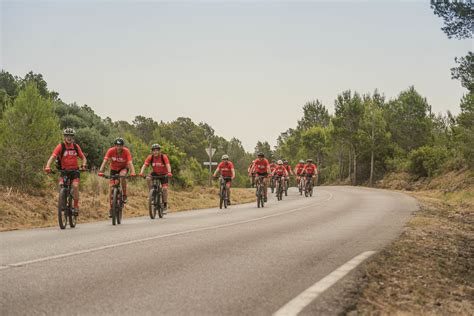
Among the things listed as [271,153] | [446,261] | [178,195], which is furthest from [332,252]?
[271,153]

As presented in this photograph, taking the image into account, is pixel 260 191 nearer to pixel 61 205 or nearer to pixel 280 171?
pixel 280 171

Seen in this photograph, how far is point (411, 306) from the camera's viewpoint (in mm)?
5133

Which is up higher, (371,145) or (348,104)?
(348,104)

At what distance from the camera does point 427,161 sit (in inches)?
2084

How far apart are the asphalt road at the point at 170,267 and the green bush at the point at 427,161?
140 feet

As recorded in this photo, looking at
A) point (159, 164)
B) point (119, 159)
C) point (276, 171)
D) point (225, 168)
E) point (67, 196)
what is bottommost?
point (67, 196)

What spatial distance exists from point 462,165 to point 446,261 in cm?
4129

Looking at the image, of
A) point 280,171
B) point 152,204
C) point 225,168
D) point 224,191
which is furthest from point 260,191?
point 280,171

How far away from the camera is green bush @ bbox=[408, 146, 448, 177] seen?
5162cm

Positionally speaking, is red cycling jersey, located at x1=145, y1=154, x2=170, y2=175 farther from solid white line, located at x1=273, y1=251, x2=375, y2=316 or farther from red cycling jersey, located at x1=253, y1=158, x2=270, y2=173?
solid white line, located at x1=273, y1=251, x2=375, y2=316

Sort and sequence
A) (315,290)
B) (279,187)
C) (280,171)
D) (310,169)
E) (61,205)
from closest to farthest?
1. (315,290)
2. (61,205)
3. (279,187)
4. (280,171)
5. (310,169)

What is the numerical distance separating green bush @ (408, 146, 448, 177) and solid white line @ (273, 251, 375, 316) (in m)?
46.7

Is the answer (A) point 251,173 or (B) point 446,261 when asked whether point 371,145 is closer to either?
(A) point 251,173

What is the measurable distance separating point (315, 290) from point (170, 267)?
2.03m
